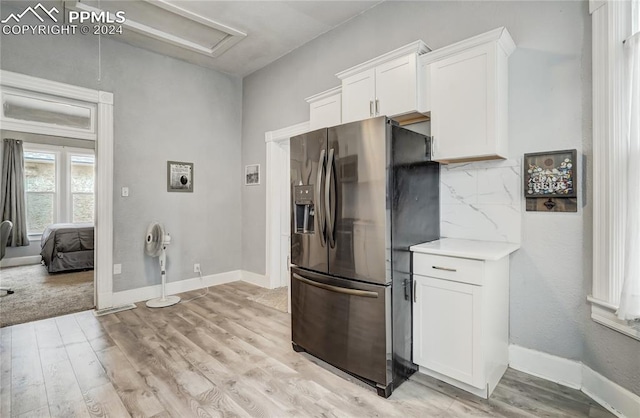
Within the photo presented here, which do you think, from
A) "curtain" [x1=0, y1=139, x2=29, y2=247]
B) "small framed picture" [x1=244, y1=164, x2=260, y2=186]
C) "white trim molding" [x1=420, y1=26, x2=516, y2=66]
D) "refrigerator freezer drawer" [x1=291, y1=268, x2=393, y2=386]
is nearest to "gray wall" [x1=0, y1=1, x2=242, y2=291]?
"small framed picture" [x1=244, y1=164, x2=260, y2=186]

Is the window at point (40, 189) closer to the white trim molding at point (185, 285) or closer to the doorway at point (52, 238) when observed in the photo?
the doorway at point (52, 238)

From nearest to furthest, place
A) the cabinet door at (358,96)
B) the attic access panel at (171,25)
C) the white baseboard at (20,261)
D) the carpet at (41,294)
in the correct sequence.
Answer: the cabinet door at (358,96) → the attic access panel at (171,25) → the carpet at (41,294) → the white baseboard at (20,261)

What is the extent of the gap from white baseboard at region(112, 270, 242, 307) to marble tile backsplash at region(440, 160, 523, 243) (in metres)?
3.37

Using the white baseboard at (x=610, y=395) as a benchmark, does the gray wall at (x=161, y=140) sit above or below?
above

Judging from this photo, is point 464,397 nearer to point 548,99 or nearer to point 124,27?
point 548,99

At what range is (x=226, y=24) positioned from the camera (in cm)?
336

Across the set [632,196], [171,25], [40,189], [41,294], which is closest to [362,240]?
[632,196]

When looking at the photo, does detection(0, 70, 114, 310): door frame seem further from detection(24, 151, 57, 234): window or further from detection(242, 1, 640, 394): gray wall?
detection(24, 151, 57, 234): window

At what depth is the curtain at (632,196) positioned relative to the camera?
154 cm

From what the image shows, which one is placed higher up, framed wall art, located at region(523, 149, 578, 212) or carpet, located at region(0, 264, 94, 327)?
framed wall art, located at region(523, 149, 578, 212)

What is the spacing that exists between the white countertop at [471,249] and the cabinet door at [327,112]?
155cm

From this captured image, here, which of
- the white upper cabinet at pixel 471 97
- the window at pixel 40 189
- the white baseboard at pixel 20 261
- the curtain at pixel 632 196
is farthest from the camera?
the window at pixel 40 189

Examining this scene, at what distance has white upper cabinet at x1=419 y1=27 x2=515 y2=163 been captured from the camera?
203 centimetres

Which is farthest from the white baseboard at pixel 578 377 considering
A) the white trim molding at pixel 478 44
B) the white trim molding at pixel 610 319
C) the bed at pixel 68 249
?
the bed at pixel 68 249
